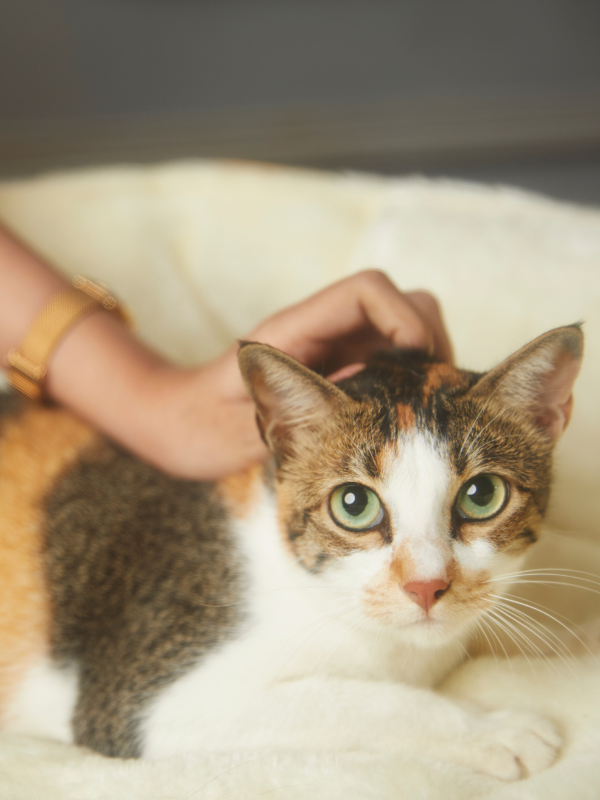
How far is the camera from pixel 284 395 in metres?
0.83

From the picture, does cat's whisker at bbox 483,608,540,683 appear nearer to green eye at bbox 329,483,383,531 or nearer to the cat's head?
the cat's head

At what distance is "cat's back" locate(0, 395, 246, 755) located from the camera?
0.90 m

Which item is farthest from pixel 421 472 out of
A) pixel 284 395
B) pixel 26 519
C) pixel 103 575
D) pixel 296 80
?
pixel 296 80

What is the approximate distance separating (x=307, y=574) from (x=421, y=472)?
218 mm

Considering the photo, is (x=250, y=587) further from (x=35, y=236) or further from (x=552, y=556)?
(x=35, y=236)

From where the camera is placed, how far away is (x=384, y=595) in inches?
29.5

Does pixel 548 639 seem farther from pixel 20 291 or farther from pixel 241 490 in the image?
pixel 20 291

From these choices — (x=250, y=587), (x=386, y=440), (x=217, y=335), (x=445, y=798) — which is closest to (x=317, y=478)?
(x=386, y=440)

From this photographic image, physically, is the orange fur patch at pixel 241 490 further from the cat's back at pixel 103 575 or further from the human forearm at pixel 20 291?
the human forearm at pixel 20 291

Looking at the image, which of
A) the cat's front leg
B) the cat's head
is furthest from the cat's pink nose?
the cat's front leg

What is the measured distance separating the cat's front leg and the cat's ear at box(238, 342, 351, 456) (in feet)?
1.00

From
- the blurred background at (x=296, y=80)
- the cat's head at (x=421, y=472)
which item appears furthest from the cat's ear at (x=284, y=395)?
the blurred background at (x=296, y=80)

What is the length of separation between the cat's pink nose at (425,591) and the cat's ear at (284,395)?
23 centimetres

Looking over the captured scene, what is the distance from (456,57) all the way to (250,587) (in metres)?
2.21
